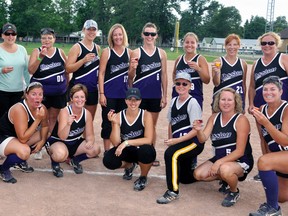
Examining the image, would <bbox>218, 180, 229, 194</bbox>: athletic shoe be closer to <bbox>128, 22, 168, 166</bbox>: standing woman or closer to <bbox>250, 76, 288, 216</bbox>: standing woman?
<bbox>250, 76, 288, 216</bbox>: standing woman

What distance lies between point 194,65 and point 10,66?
2.94 metres

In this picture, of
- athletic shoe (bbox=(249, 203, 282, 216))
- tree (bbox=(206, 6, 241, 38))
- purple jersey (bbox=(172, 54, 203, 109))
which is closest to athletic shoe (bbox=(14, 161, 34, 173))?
purple jersey (bbox=(172, 54, 203, 109))

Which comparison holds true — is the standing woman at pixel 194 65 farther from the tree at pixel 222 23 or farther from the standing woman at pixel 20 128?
the tree at pixel 222 23

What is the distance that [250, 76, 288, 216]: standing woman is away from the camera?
420 centimetres

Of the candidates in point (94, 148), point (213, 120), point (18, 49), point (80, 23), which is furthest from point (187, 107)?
point (80, 23)

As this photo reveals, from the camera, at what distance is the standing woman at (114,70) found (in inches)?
242

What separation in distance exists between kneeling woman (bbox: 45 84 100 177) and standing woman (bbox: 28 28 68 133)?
68 cm

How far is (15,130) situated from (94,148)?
3.92ft

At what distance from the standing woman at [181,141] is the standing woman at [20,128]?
186 cm

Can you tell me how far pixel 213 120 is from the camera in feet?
16.8

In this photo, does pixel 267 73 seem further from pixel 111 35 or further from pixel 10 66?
pixel 10 66

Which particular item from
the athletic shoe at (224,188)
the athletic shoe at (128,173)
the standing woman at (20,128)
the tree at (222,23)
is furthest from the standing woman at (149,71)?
the tree at (222,23)

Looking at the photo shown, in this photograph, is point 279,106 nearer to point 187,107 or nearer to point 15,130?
point 187,107

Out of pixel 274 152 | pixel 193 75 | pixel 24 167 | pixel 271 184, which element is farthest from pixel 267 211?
pixel 24 167
